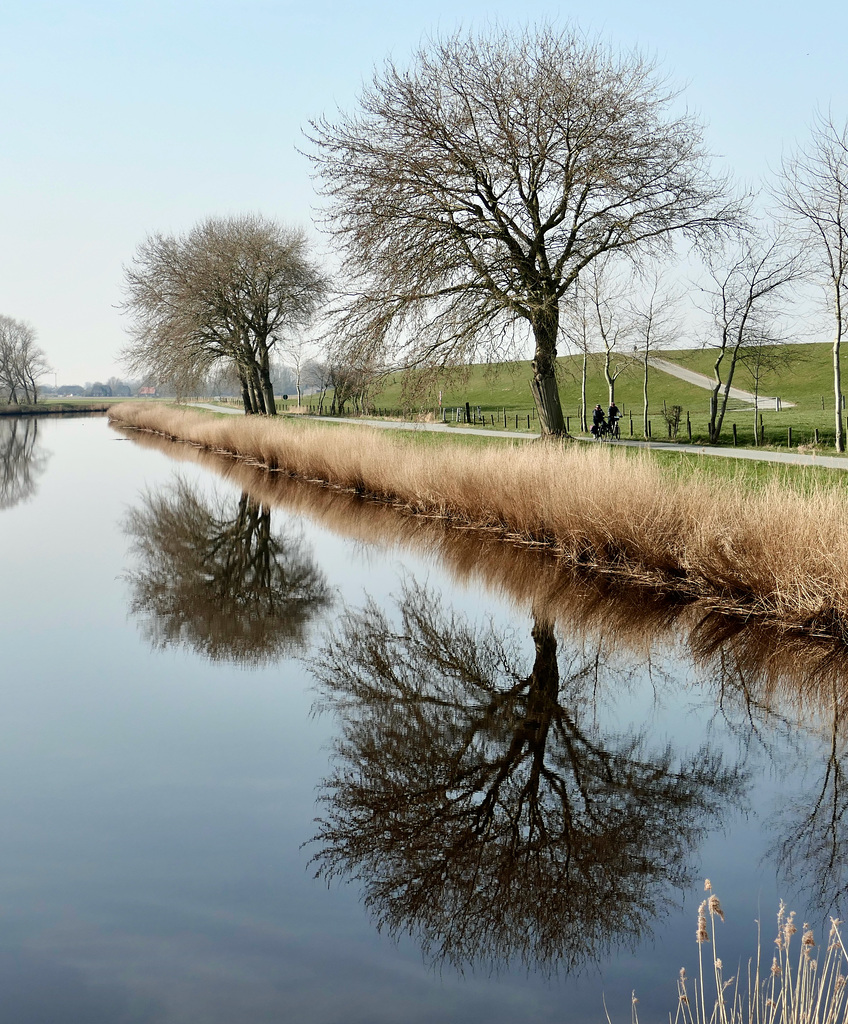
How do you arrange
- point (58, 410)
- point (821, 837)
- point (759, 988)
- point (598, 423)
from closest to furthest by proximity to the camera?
1. point (759, 988)
2. point (821, 837)
3. point (598, 423)
4. point (58, 410)

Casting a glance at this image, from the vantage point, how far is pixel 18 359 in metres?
117

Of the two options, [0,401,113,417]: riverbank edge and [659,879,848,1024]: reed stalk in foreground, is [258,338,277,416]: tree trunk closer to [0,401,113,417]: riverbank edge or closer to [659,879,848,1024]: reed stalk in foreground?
[659,879,848,1024]: reed stalk in foreground

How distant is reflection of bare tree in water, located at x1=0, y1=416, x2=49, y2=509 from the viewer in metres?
23.1

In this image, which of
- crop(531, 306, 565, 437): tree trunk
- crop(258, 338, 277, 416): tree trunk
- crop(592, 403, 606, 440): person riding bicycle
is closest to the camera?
crop(531, 306, 565, 437): tree trunk

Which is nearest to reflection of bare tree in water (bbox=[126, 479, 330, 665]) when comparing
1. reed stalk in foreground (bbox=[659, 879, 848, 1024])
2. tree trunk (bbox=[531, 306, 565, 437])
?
reed stalk in foreground (bbox=[659, 879, 848, 1024])

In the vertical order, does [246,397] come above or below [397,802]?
above

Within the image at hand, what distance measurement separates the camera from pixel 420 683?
25.2 feet

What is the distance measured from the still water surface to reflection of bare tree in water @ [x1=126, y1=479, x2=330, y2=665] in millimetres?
79

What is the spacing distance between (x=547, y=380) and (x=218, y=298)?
23.0 m

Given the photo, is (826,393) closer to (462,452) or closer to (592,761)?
(462,452)

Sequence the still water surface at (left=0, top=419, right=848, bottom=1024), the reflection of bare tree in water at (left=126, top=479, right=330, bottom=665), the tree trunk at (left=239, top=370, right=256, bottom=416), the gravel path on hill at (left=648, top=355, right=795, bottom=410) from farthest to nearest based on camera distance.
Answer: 1. the gravel path on hill at (left=648, top=355, right=795, bottom=410)
2. the tree trunk at (left=239, top=370, right=256, bottom=416)
3. the reflection of bare tree in water at (left=126, top=479, right=330, bottom=665)
4. the still water surface at (left=0, top=419, right=848, bottom=1024)

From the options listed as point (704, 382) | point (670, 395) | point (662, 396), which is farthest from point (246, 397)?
point (704, 382)

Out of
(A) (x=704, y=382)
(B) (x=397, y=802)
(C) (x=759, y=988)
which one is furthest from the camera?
(A) (x=704, y=382)

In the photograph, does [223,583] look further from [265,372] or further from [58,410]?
[58,410]
